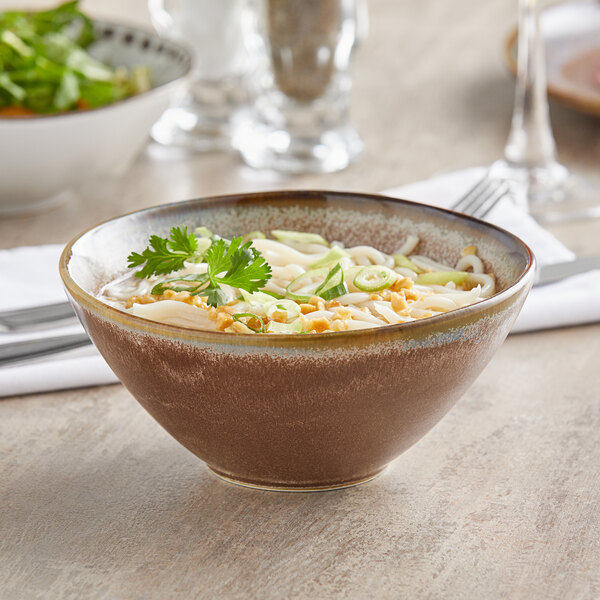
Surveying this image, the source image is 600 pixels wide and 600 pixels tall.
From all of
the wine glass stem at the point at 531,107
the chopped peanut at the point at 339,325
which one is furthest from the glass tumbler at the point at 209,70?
the chopped peanut at the point at 339,325

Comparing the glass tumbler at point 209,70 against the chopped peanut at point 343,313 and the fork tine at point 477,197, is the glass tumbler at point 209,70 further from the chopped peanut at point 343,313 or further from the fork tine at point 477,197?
the chopped peanut at point 343,313

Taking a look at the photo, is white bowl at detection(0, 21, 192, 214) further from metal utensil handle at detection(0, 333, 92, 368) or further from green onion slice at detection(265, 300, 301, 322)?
green onion slice at detection(265, 300, 301, 322)

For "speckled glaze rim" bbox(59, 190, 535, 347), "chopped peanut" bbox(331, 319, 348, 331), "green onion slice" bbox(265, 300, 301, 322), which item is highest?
"speckled glaze rim" bbox(59, 190, 535, 347)

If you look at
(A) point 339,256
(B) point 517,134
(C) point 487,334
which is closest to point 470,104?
(B) point 517,134

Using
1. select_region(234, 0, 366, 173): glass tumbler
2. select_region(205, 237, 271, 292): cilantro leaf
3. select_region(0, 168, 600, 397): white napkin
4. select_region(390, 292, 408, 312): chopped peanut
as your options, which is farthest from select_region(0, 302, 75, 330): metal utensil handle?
select_region(234, 0, 366, 173): glass tumbler

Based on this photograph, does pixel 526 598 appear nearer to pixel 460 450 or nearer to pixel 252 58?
pixel 460 450

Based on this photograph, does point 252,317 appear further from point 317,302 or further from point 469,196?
point 469,196
